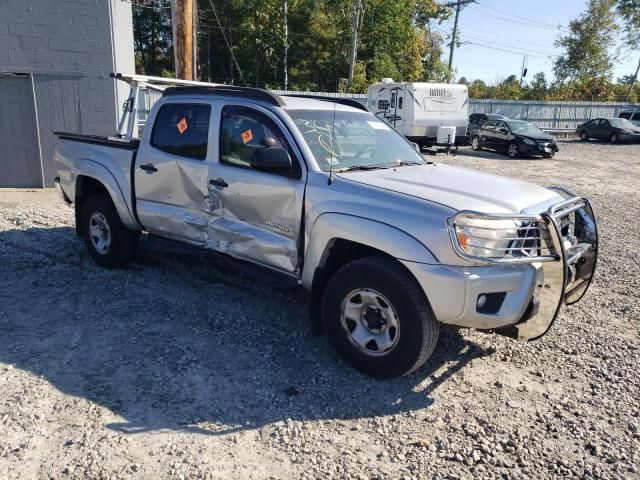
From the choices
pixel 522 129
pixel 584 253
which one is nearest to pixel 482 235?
pixel 584 253

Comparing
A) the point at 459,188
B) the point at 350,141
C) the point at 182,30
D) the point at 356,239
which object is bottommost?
the point at 356,239

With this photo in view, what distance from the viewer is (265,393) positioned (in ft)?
11.7

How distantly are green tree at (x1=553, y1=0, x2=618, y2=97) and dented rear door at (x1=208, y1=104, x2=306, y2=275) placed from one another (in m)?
50.5

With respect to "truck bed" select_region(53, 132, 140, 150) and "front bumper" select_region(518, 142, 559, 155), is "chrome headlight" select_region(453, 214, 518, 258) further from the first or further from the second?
"front bumper" select_region(518, 142, 559, 155)

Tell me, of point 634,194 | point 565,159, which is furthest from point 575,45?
point 634,194

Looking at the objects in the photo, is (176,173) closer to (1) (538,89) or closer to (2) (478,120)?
(2) (478,120)

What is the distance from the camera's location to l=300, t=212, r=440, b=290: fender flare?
11.0 feet

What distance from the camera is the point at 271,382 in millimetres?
3699

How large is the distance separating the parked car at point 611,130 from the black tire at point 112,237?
94.6 ft

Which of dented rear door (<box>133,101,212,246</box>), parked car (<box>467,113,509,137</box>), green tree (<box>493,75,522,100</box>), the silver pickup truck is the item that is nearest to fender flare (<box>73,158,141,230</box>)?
the silver pickup truck

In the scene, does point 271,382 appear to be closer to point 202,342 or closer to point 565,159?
point 202,342

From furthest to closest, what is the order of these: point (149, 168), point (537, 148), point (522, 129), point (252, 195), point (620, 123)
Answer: point (620, 123) < point (522, 129) < point (537, 148) < point (149, 168) < point (252, 195)

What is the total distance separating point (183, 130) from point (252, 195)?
1.23 metres

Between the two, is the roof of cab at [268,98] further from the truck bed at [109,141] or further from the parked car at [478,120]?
the parked car at [478,120]
